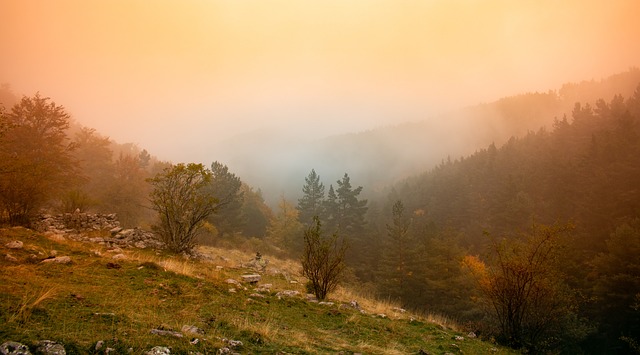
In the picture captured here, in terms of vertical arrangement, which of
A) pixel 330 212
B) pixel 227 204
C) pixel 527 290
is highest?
pixel 227 204

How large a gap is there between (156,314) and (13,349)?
8.43 ft

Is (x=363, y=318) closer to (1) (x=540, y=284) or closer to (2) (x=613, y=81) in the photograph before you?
(1) (x=540, y=284)

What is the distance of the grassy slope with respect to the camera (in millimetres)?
4156

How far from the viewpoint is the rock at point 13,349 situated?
10.3ft

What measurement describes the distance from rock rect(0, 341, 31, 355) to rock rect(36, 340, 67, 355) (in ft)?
0.39

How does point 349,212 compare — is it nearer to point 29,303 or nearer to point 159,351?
point 29,303

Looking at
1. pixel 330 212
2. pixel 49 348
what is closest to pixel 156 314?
pixel 49 348

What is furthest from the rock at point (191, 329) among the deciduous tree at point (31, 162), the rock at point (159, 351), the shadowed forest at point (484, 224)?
the deciduous tree at point (31, 162)

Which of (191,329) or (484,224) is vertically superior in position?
(191,329)

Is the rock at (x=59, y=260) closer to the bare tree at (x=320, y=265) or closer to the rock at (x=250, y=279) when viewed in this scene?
the rock at (x=250, y=279)

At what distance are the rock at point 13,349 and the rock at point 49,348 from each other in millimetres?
119

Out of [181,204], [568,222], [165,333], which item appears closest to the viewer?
[165,333]

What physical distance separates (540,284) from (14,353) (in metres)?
14.3

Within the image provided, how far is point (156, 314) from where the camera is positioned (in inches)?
223
